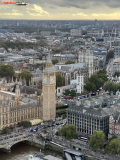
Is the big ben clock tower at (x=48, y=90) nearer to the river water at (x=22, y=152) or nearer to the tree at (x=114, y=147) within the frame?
the river water at (x=22, y=152)

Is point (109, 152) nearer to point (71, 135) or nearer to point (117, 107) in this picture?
point (71, 135)

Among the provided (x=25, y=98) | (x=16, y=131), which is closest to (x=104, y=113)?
(x=16, y=131)

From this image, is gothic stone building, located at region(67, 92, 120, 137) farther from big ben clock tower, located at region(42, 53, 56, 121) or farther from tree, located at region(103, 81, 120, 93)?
tree, located at region(103, 81, 120, 93)

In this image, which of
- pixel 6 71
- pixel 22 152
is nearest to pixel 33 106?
pixel 22 152

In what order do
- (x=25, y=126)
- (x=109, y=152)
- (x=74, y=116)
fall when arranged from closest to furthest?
(x=109, y=152)
(x=74, y=116)
(x=25, y=126)

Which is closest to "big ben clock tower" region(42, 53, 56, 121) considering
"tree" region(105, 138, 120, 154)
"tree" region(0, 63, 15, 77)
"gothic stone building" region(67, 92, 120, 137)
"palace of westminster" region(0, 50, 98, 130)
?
"palace of westminster" region(0, 50, 98, 130)

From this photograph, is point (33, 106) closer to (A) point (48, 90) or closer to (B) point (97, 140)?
(A) point (48, 90)

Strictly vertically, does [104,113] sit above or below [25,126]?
above
